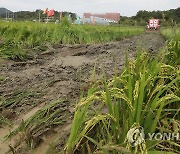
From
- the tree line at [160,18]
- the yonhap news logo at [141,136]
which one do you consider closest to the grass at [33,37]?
the tree line at [160,18]

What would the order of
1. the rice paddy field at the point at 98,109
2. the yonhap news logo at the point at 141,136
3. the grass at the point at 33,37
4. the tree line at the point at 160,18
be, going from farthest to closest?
the grass at the point at 33,37 < the tree line at the point at 160,18 < the rice paddy field at the point at 98,109 < the yonhap news logo at the point at 141,136

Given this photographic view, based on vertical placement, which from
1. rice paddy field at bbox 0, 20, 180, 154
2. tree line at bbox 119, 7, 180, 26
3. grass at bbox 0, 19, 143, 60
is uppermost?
tree line at bbox 119, 7, 180, 26

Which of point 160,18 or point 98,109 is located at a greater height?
point 160,18

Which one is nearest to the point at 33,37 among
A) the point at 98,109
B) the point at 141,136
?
the point at 98,109

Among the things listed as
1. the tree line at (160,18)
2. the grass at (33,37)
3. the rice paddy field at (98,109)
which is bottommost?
the rice paddy field at (98,109)

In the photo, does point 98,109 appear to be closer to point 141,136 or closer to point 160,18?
point 141,136

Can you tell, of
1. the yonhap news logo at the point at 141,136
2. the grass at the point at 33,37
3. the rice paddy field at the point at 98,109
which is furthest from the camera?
the grass at the point at 33,37

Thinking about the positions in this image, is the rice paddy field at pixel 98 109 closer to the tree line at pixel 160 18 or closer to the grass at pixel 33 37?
the tree line at pixel 160 18

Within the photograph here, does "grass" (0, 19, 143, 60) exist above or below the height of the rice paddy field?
above

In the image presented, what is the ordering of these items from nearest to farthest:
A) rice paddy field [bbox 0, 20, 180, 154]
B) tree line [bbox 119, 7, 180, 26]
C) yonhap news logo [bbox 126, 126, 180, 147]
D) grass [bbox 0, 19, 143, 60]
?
yonhap news logo [bbox 126, 126, 180, 147], rice paddy field [bbox 0, 20, 180, 154], tree line [bbox 119, 7, 180, 26], grass [bbox 0, 19, 143, 60]

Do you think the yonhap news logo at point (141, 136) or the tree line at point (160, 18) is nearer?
the yonhap news logo at point (141, 136)

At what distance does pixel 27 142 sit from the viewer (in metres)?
2.36

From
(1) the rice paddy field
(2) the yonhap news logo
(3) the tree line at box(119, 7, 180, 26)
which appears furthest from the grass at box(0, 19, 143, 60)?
(2) the yonhap news logo

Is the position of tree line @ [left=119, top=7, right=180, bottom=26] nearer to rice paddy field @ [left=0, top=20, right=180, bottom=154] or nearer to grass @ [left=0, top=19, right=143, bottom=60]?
rice paddy field @ [left=0, top=20, right=180, bottom=154]
